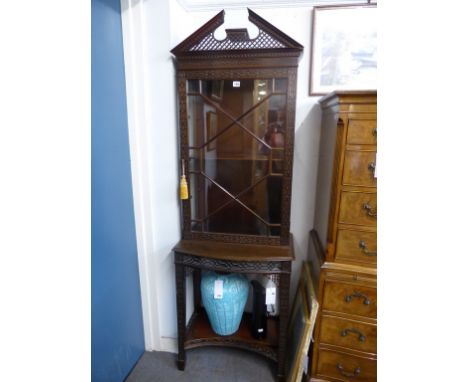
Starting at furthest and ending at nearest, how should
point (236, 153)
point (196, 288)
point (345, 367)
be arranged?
point (196, 288) → point (236, 153) → point (345, 367)

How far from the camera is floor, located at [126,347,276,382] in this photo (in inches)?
60.8

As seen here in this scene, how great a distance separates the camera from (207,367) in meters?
1.62

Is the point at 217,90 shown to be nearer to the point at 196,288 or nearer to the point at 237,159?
the point at 237,159

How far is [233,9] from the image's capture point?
150cm

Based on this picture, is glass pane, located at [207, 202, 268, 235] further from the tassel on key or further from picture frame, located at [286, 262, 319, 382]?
picture frame, located at [286, 262, 319, 382]

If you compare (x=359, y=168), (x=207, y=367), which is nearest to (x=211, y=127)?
(x=359, y=168)

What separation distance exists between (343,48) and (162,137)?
1139 mm

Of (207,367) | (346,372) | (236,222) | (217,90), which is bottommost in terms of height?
(207,367)

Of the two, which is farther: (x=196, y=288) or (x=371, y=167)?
(x=196, y=288)

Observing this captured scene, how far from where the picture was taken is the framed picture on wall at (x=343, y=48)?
4.66ft

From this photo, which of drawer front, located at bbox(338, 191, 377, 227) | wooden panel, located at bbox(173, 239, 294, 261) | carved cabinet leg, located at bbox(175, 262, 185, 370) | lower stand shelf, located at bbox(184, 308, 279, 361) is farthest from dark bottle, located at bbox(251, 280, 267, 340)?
drawer front, located at bbox(338, 191, 377, 227)

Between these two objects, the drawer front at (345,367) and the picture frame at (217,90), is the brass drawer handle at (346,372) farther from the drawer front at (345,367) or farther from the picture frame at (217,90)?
the picture frame at (217,90)

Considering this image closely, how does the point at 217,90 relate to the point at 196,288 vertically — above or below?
above
